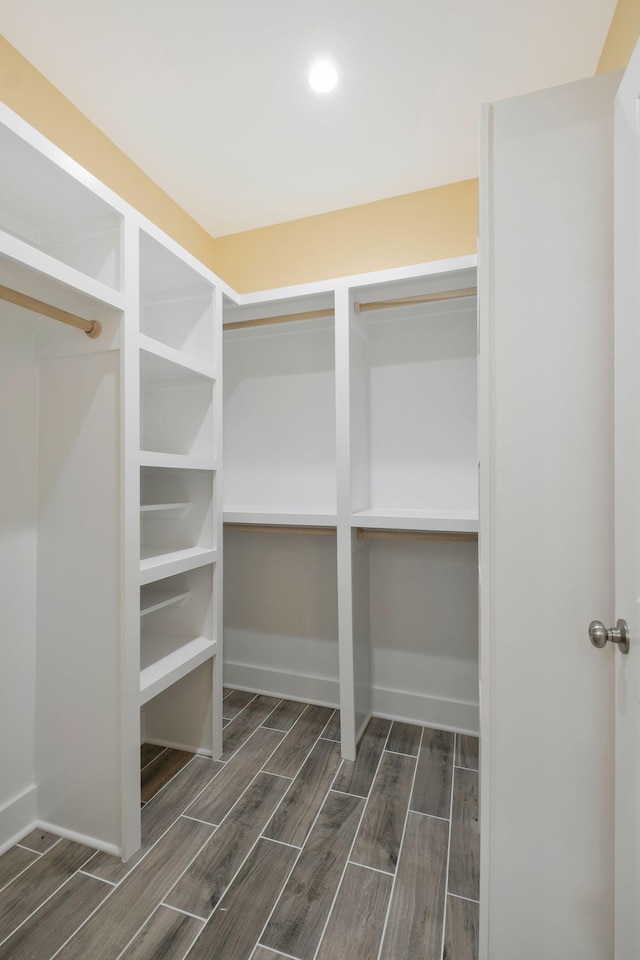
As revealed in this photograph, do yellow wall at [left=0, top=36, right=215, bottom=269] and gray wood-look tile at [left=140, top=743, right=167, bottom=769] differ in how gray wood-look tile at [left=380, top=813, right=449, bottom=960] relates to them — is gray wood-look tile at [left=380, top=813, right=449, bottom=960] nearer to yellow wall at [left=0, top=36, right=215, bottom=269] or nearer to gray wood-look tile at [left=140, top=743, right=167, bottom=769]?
gray wood-look tile at [left=140, top=743, right=167, bottom=769]

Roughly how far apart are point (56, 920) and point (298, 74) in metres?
2.82

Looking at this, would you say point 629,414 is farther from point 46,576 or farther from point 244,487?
point 244,487

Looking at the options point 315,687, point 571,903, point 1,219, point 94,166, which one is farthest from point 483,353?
point 315,687

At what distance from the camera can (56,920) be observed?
1.24m

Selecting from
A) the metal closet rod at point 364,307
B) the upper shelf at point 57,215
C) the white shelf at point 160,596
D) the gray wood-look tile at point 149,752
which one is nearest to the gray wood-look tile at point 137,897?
the gray wood-look tile at point 149,752

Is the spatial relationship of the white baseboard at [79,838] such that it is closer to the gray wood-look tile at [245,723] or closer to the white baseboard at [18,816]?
the white baseboard at [18,816]

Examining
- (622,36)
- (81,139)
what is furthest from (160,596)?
(622,36)

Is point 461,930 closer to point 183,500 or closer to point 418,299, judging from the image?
point 183,500

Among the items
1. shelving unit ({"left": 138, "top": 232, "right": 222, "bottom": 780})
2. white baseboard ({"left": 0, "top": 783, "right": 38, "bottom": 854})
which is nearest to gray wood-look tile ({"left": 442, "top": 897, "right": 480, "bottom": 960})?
shelving unit ({"left": 138, "top": 232, "right": 222, "bottom": 780})

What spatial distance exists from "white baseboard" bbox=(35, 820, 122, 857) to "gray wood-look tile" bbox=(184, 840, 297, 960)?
42 centimetres

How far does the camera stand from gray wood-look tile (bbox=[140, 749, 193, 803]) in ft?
5.83

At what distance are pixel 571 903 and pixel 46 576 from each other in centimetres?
176

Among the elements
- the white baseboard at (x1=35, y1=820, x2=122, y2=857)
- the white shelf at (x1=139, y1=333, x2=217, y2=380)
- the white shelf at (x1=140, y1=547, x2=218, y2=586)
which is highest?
the white shelf at (x1=139, y1=333, x2=217, y2=380)

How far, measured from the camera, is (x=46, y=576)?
159 cm
